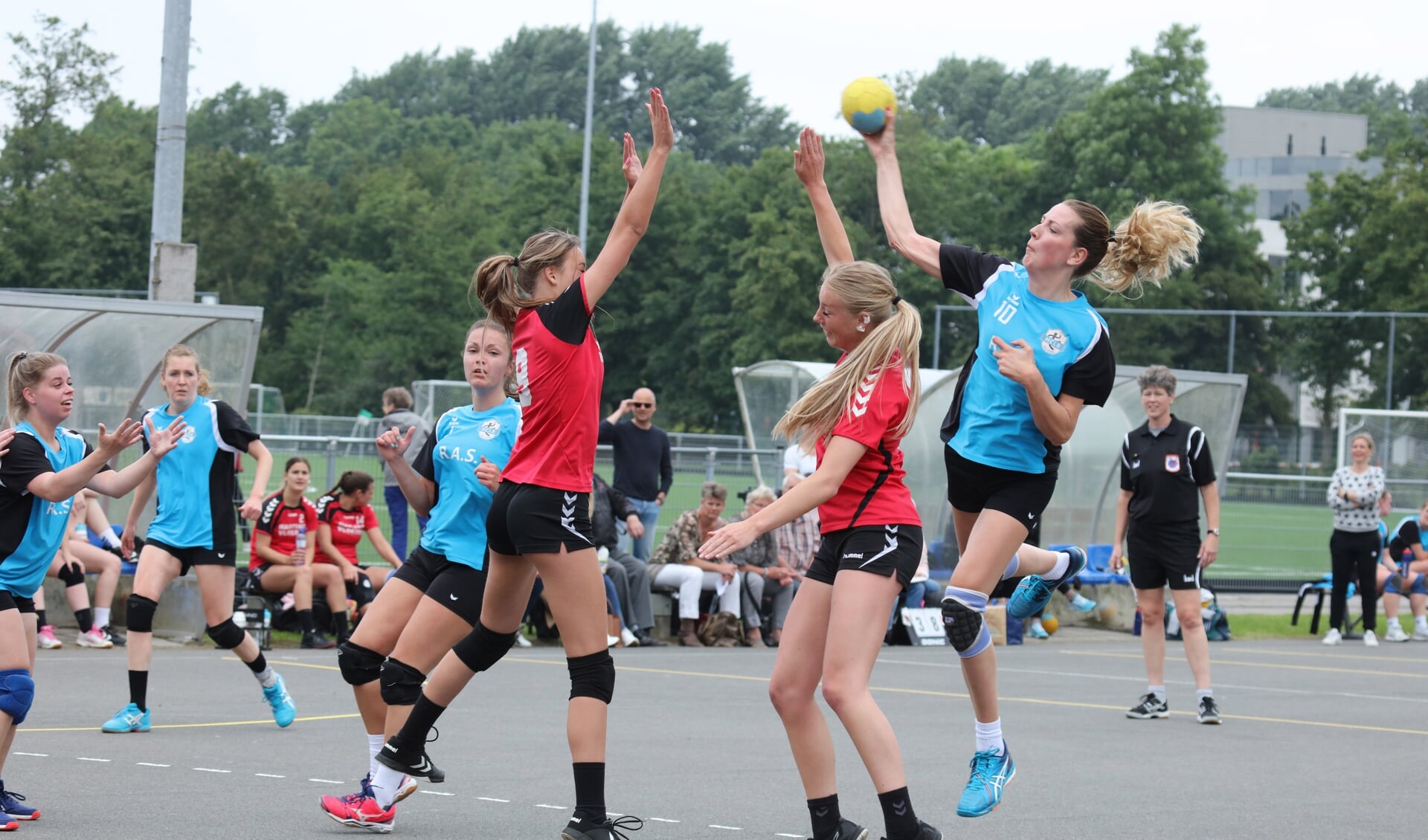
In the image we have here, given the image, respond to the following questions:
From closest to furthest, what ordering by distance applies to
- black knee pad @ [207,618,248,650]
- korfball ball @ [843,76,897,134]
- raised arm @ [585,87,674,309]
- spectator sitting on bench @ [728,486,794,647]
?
raised arm @ [585,87,674,309] → korfball ball @ [843,76,897,134] → black knee pad @ [207,618,248,650] → spectator sitting on bench @ [728,486,794,647]

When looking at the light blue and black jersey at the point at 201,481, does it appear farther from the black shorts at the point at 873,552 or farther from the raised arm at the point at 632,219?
the black shorts at the point at 873,552

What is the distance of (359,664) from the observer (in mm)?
6473

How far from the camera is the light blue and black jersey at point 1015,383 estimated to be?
5.83m

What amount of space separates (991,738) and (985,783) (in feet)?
0.55

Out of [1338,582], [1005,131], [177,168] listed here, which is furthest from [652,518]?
[1005,131]

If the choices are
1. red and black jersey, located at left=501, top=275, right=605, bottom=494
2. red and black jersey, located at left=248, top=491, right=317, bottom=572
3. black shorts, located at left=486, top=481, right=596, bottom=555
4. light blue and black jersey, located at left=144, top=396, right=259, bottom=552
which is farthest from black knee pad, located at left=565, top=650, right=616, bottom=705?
red and black jersey, located at left=248, top=491, right=317, bottom=572

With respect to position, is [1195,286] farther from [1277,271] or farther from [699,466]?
[699,466]

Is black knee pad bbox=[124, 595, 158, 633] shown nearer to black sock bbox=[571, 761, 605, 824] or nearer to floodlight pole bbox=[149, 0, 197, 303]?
black sock bbox=[571, 761, 605, 824]

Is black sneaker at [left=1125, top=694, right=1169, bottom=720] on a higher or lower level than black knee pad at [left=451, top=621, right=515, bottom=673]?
lower

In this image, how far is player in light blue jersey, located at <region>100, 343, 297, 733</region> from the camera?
873 cm

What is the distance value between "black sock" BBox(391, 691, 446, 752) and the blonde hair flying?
5.40 ft

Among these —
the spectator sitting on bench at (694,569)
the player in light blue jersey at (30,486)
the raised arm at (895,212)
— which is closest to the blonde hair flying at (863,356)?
the raised arm at (895,212)

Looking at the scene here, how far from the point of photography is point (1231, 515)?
2723 cm

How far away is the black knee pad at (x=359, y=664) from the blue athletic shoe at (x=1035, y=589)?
2618 mm
